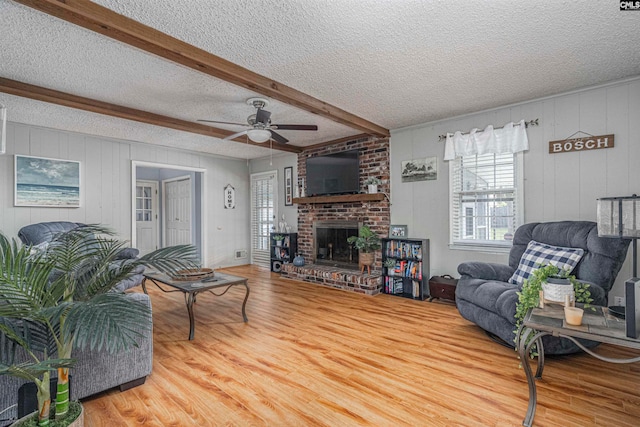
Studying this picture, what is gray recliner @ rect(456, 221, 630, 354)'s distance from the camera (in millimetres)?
2508

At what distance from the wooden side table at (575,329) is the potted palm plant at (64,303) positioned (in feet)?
6.21

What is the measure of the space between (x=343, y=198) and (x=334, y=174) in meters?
0.50

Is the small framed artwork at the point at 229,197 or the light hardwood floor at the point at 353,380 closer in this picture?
the light hardwood floor at the point at 353,380

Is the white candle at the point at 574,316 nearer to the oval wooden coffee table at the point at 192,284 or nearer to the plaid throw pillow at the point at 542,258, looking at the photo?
the plaid throw pillow at the point at 542,258

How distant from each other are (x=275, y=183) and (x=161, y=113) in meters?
2.90

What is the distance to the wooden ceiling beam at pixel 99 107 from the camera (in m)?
3.11

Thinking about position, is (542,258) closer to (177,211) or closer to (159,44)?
(159,44)

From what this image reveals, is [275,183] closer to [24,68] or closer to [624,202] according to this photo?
[24,68]

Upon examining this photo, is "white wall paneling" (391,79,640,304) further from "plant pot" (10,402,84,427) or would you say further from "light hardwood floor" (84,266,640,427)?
"plant pot" (10,402,84,427)

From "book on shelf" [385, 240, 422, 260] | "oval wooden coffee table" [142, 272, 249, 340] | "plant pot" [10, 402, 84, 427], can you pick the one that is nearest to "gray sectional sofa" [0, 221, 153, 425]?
"plant pot" [10, 402, 84, 427]

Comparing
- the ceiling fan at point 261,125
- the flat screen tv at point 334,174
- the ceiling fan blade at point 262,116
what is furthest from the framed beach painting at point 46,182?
the flat screen tv at point 334,174

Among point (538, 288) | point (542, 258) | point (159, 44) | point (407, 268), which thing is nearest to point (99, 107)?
point (159, 44)

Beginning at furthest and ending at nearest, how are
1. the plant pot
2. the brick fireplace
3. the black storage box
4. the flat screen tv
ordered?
the flat screen tv < the brick fireplace < the black storage box < the plant pot

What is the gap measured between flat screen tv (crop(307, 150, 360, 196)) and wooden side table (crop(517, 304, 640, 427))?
3547mm
